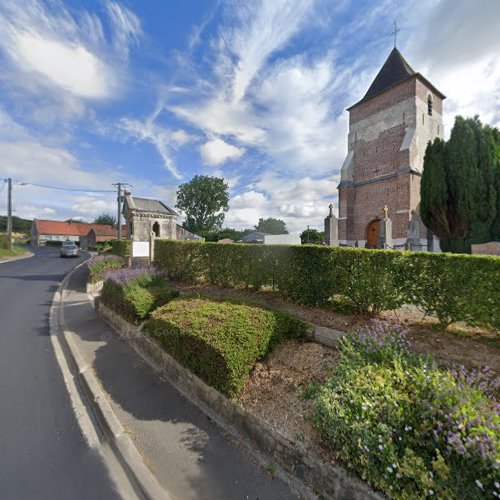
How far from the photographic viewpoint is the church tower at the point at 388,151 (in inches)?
637

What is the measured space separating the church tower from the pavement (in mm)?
15546

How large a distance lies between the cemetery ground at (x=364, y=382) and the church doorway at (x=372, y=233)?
15.0 m

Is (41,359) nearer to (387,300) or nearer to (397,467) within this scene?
(397,467)

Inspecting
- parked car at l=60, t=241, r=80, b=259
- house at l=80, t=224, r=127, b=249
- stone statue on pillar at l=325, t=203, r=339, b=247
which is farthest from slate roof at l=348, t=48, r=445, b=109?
house at l=80, t=224, r=127, b=249

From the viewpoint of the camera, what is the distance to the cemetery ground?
1.91 m

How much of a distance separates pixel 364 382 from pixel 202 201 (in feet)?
184

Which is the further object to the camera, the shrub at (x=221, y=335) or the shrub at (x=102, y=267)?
the shrub at (x=102, y=267)

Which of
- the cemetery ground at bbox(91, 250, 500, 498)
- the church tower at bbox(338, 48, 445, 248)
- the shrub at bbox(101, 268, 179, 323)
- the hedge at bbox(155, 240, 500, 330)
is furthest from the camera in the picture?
the church tower at bbox(338, 48, 445, 248)

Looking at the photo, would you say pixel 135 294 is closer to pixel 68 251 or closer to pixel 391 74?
pixel 391 74

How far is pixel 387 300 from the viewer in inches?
163

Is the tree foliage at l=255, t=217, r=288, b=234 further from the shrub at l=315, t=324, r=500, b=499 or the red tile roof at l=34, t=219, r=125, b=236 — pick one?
the shrub at l=315, t=324, r=500, b=499

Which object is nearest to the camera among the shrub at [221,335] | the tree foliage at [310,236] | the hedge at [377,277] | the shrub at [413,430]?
the shrub at [413,430]

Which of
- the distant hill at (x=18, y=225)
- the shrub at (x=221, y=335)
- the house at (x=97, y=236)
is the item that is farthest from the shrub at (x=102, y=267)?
the distant hill at (x=18, y=225)

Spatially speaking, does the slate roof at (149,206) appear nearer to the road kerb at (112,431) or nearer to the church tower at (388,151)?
the church tower at (388,151)
